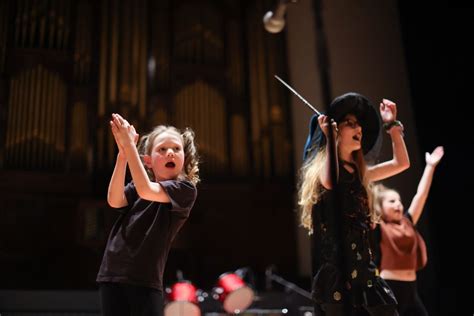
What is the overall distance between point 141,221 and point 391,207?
4.93 ft

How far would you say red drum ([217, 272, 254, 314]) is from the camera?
4.01 meters

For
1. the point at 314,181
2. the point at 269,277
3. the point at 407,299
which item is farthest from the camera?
the point at 269,277

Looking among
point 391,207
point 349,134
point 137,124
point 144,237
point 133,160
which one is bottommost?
point 144,237

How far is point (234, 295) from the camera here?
158 inches

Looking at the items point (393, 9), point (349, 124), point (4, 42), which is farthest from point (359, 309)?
point (4, 42)

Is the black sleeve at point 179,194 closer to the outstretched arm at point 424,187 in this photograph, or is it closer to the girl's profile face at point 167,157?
the girl's profile face at point 167,157

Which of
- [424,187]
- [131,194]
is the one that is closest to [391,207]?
[424,187]

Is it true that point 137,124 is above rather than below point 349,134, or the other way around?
above

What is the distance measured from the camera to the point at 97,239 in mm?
5078

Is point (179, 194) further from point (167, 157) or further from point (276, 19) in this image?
point (276, 19)

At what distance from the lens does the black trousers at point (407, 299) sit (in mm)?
2654

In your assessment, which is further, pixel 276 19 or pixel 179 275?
pixel 179 275

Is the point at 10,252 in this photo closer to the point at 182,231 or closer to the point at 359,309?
the point at 182,231

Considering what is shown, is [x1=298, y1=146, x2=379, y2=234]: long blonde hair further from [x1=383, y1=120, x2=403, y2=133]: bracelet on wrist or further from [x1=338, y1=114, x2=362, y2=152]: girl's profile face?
[x1=383, y1=120, x2=403, y2=133]: bracelet on wrist
